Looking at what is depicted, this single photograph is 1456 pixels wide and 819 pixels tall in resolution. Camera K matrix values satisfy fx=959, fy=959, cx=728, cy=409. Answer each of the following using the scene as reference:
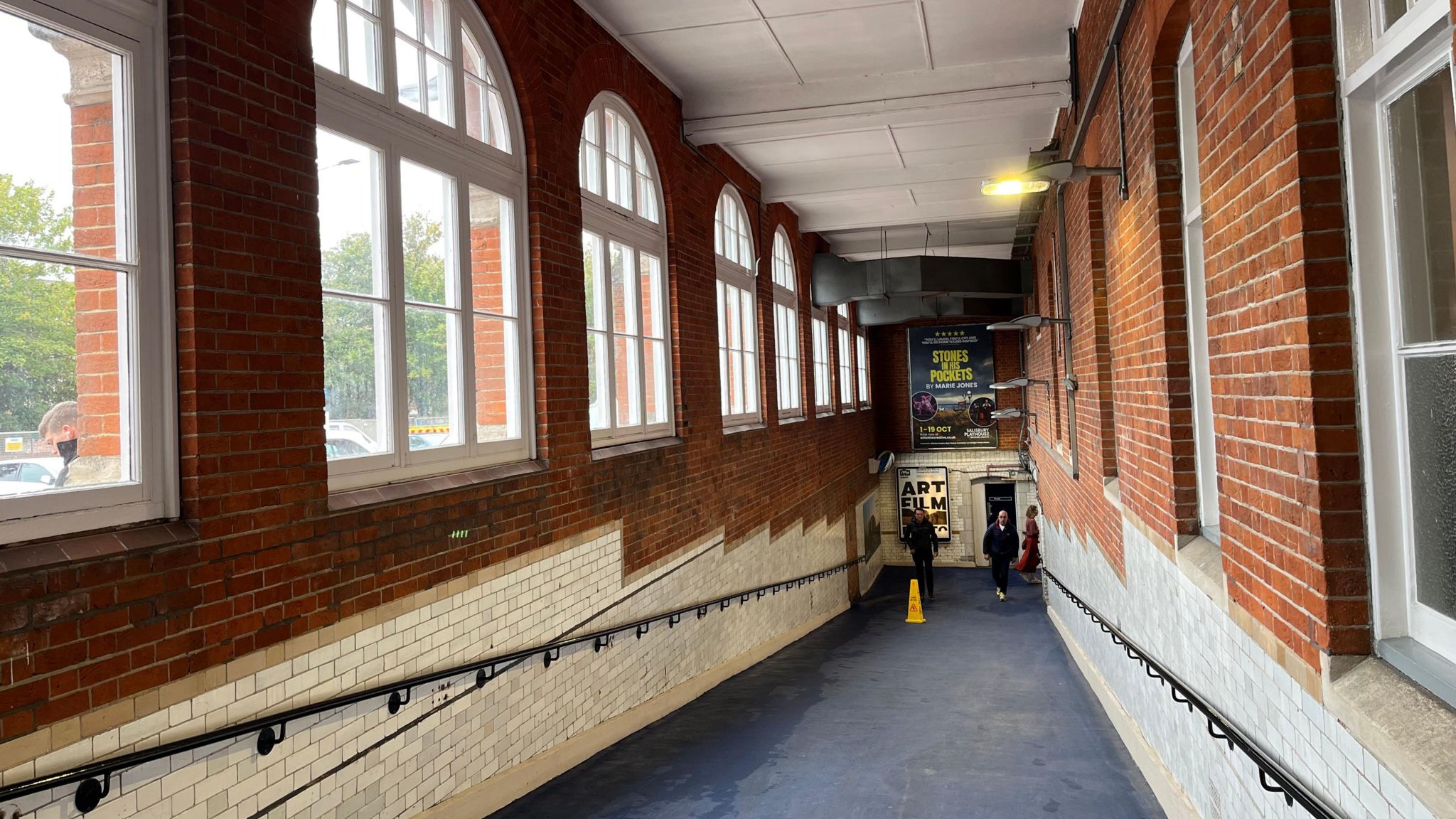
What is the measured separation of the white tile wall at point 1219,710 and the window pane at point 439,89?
12.1 feet

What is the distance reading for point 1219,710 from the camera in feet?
10.9

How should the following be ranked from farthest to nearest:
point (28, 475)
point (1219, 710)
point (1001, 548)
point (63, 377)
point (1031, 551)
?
point (1001, 548), point (1031, 551), point (1219, 710), point (63, 377), point (28, 475)

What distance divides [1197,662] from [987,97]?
→ 14.5 feet

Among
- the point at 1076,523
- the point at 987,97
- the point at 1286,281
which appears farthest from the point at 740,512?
the point at 1286,281

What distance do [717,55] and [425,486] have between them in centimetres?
384

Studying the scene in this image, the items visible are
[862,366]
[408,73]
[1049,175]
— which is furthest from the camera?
[862,366]

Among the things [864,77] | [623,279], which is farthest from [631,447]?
[864,77]

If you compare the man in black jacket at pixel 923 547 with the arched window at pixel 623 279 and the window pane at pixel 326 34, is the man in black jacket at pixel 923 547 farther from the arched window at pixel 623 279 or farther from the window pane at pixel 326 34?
the window pane at pixel 326 34

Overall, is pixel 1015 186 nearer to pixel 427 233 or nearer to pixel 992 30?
pixel 992 30

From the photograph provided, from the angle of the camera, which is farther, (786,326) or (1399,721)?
(786,326)

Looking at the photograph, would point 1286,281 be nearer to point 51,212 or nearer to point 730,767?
point 51,212

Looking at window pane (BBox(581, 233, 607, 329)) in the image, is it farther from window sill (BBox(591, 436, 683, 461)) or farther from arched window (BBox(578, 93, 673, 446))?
window sill (BBox(591, 436, 683, 461))

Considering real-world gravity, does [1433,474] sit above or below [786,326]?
below

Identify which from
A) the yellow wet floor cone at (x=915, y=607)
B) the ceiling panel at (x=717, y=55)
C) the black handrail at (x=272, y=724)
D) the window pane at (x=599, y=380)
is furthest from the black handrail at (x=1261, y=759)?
the yellow wet floor cone at (x=915, y=607)
